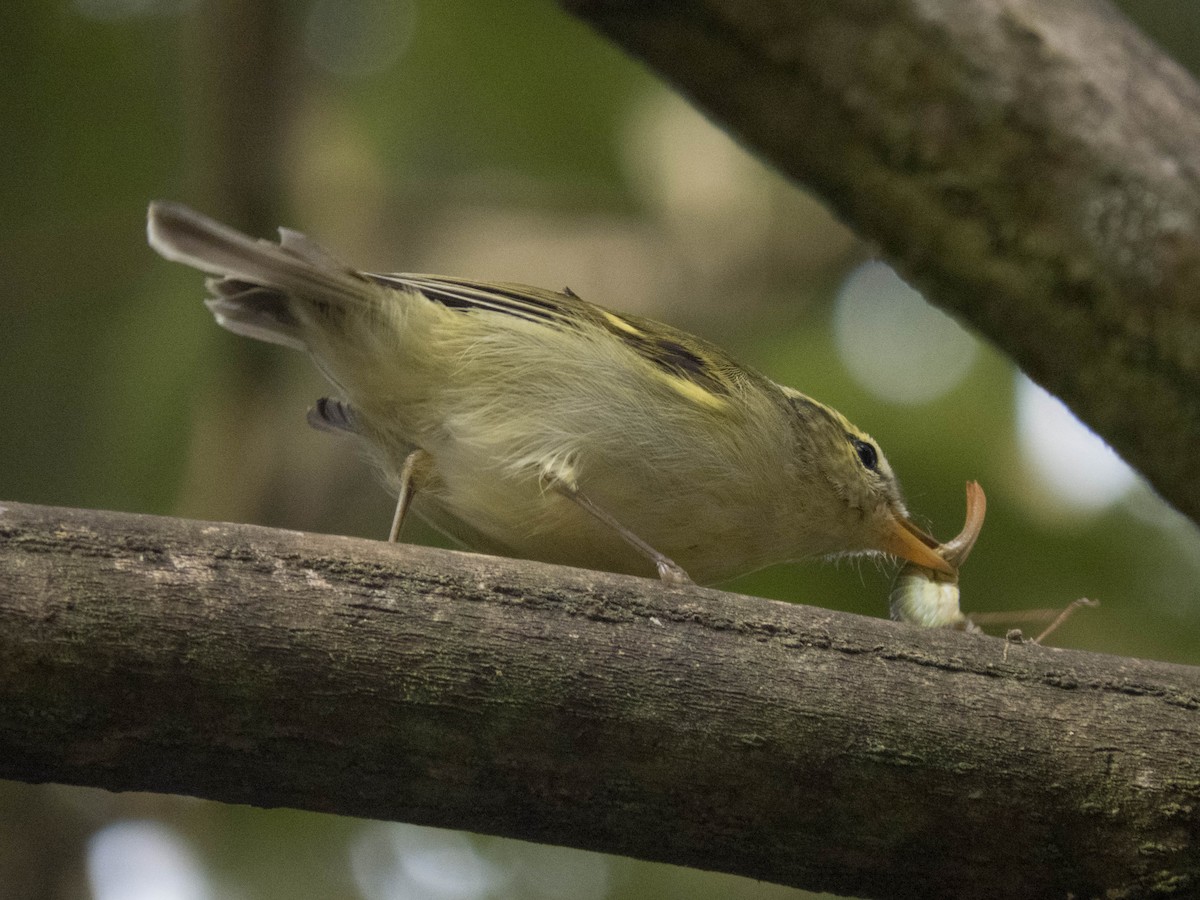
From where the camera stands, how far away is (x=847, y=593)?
5.43m

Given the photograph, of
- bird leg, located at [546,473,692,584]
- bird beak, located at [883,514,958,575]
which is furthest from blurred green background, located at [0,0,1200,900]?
bird leg, located at [546,473,692,584]

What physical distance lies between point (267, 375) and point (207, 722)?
408 centimetres

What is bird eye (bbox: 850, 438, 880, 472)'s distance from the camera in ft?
13.7

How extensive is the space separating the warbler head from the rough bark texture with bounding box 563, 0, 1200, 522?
653mm

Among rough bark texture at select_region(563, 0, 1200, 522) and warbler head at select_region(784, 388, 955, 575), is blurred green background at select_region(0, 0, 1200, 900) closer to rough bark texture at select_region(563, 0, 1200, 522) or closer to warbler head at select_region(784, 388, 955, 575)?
warbler head at select_region(784, 388, 955, 575)

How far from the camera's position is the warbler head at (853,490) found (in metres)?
3.96

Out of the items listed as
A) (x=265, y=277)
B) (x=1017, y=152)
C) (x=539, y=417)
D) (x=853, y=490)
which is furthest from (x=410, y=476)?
(x=1017, y=152)

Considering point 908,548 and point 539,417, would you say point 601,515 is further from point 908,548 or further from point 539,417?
point 908,548

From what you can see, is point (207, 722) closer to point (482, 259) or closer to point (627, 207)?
point (482, 259)

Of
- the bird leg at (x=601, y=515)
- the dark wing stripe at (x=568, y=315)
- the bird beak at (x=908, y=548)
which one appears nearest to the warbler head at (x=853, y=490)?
the bird beak at (x=908, y=548)

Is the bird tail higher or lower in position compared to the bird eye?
lower

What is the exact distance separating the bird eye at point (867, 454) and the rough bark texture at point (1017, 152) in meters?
0.73

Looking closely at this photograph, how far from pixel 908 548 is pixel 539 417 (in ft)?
Result: 4.19

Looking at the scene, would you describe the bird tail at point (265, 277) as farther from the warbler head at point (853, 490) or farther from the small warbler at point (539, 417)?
the warbler head at point (853, 490)
